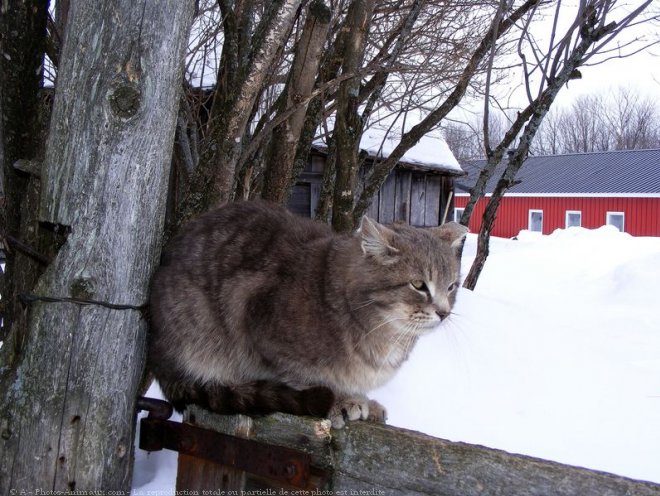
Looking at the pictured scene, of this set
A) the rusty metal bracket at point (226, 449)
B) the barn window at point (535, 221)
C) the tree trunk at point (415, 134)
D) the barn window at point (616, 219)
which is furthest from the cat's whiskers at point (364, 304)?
the barn window at point (535, 221)

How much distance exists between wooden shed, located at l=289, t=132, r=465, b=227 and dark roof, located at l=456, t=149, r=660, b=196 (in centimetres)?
1453

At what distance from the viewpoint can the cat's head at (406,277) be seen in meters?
2.20

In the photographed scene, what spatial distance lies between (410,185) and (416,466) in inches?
472

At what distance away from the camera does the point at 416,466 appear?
1.66 m

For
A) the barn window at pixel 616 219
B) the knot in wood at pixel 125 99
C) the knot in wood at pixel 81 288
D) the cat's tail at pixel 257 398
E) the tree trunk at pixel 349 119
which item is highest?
the barn window at pixel 616 219

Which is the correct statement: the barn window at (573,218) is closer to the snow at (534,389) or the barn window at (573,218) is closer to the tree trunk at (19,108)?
the snow at (534,389)

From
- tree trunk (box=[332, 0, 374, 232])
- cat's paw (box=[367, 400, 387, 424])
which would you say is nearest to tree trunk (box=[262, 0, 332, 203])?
tree trunk (box=[332, 0, 374, 232])

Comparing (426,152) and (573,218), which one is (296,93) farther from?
(573,218)

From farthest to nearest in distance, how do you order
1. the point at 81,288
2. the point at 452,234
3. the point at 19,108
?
1. the point at 19,108
2. the point at 452,234
3. the point at 81,288

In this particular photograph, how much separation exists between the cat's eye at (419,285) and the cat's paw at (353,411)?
0.44 meters

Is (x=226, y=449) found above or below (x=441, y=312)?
below

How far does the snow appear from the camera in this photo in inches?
135

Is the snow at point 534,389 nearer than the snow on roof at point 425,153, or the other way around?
the snow at point 534,389

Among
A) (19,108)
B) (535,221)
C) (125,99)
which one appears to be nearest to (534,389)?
(125,99)
